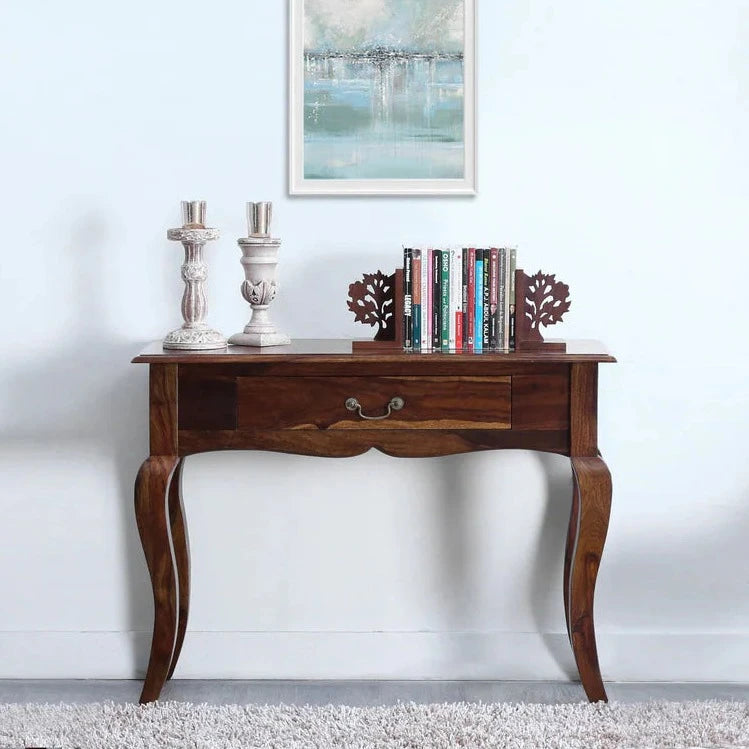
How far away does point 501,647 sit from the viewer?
7.88ft

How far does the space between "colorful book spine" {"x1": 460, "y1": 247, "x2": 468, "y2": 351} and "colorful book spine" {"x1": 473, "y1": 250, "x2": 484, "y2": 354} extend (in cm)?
2

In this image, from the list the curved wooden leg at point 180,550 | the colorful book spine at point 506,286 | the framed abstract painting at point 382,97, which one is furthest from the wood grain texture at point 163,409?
the colorful book spine at point 506,286

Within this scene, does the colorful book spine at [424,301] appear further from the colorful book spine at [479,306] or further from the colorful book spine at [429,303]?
the colorful book spine at [479,306]

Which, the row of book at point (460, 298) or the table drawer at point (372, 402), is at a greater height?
the row of book at point (460, 298)

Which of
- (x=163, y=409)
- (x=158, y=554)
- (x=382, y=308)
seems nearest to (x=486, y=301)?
(x=382, y=308)

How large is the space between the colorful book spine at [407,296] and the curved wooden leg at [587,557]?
45 cm

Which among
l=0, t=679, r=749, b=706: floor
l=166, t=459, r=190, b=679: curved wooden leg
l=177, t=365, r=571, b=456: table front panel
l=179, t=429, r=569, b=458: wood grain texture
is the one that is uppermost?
l=177, t=365, r=571, b=456: table front panel

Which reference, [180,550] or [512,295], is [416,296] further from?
[180,550]

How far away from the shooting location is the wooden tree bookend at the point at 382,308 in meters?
2.06

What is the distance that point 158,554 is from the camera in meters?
2.04

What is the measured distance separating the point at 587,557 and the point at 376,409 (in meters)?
0.56

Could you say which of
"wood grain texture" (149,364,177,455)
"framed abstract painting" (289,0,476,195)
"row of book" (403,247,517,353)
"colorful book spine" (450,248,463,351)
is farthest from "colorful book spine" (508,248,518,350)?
"wood grain texture" (149,364,177,455)

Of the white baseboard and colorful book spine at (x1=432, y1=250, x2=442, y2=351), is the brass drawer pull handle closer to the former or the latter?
colorful book spine at (x1=432, y1=250, x2=442, y2=351)

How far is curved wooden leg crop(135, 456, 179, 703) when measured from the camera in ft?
6.55
